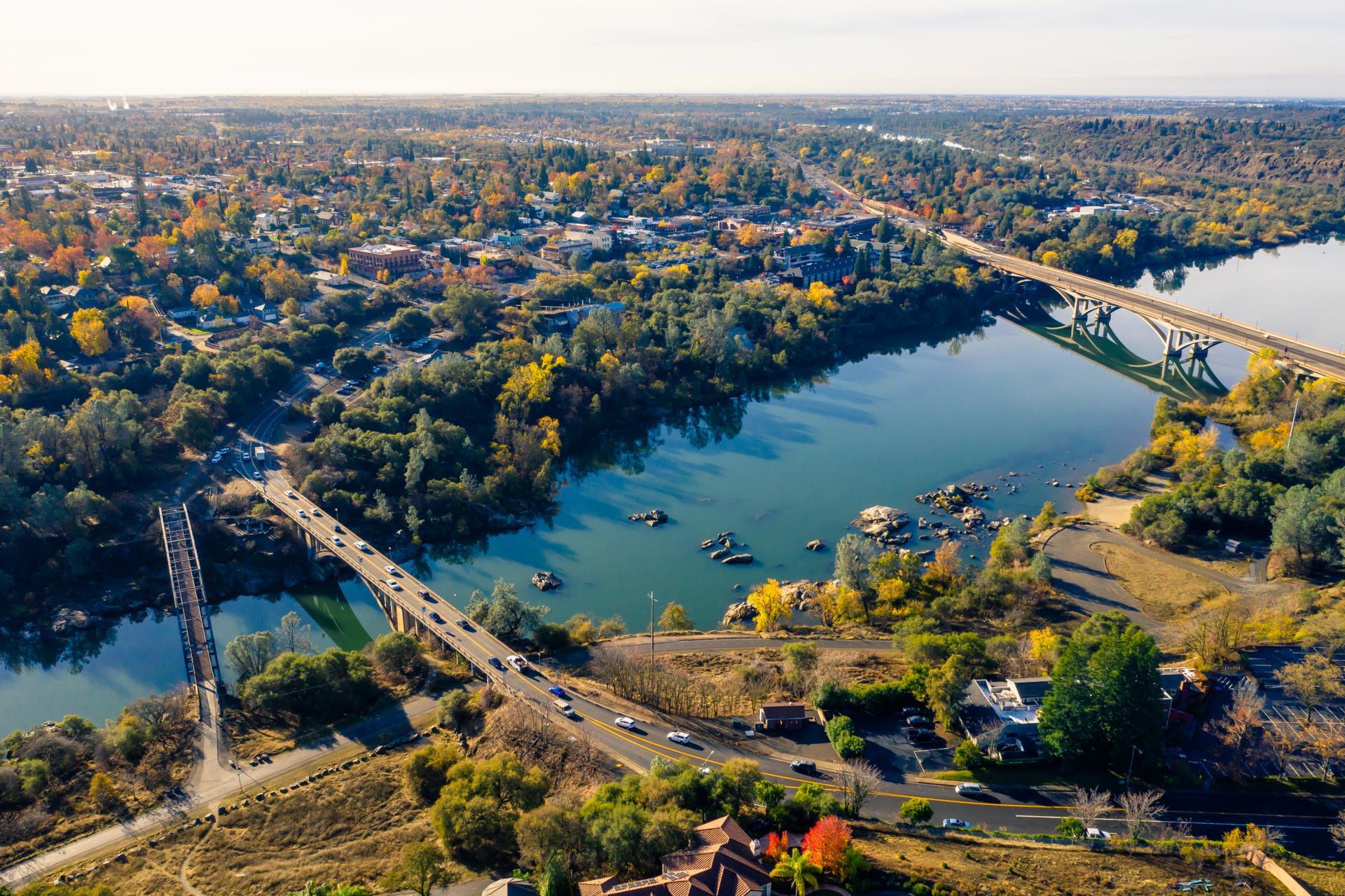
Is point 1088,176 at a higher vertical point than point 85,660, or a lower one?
higher

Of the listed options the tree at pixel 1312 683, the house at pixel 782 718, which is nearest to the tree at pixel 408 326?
the house at pixel 782 718

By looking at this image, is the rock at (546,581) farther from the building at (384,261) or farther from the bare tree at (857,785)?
the building at (384,261)

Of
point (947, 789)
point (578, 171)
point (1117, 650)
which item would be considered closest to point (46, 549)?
point (947, 789)

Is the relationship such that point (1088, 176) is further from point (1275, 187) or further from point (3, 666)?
point (3, 666)

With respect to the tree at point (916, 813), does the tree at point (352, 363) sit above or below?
above

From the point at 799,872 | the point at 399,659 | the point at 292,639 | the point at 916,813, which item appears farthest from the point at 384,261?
the point at 799,872
